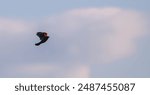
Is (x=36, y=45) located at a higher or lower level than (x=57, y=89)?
higher

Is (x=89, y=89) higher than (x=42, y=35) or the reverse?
the reverse

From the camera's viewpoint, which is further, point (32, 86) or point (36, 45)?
point (32, 86)

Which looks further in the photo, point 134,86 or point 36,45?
point 134,86

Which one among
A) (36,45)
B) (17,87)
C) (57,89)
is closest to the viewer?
(36,45)

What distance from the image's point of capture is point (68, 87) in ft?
156

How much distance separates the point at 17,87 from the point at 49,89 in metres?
7.09

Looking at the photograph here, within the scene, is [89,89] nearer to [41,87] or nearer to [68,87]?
[68,87]

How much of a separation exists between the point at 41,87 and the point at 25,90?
2946mm

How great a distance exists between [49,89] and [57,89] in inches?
62.8

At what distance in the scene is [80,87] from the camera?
4722 cm

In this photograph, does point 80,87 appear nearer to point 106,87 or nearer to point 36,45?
point 106,87

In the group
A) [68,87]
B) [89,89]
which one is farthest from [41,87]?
[89,89]

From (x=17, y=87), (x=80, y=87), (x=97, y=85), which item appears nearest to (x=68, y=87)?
(x=80, y=87)

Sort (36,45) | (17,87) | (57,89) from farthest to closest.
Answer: (17,87)
(57,89)
(36,45)
